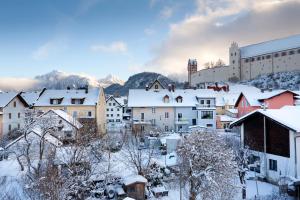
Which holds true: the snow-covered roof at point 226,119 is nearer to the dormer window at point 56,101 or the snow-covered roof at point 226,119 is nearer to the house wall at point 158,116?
the house wall at point 158,116

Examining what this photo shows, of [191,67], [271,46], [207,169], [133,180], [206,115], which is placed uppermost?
[271,46]

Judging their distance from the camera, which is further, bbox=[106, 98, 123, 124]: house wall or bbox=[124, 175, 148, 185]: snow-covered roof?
bbox=[106, 98, 123, 124]: house wall

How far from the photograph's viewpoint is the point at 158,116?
181 feet

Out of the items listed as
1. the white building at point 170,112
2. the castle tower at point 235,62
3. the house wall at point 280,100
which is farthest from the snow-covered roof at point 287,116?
the castle tower at point 235,62

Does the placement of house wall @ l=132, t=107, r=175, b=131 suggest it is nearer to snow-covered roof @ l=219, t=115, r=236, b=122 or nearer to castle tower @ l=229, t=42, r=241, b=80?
snow-covered roof @ l=219, t=115, r=236, b=122

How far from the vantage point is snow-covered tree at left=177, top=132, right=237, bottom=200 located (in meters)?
20.9

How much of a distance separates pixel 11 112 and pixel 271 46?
117636mm

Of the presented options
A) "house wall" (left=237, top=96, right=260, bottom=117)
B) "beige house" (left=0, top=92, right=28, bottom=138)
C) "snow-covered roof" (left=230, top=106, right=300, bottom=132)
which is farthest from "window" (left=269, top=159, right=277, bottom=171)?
"beige house" (left=0, top=92, right=28, bottom=138)

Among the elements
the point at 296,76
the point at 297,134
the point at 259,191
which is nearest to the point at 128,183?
the point at 259,191

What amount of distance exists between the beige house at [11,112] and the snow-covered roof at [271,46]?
112 metres

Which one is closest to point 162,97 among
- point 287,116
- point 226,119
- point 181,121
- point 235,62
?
point 181,121

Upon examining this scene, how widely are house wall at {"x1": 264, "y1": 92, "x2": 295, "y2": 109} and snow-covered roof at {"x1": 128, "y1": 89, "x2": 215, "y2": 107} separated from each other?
13.5m

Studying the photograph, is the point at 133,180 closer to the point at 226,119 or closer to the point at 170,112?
the point at 170,112

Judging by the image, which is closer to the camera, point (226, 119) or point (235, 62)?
point (226, 119)
